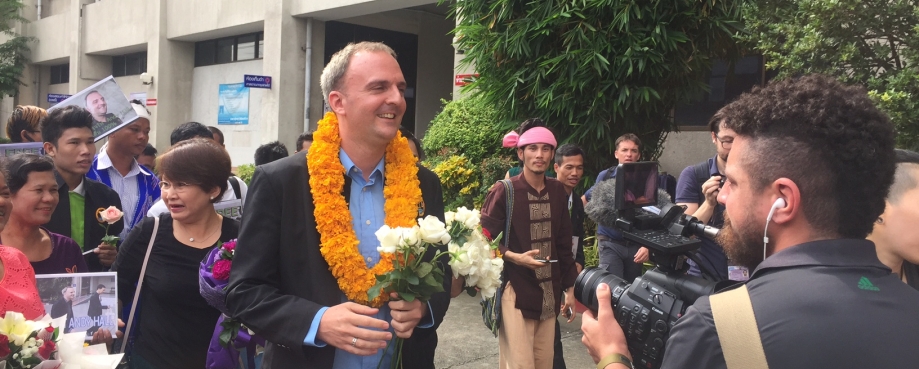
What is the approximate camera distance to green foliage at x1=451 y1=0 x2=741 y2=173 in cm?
755

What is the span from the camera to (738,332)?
134 centimetres

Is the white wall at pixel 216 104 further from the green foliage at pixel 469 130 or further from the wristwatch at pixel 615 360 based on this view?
the wristwatch at pixel 615 360

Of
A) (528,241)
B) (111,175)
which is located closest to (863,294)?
(528,241)

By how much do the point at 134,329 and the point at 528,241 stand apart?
2.55 m

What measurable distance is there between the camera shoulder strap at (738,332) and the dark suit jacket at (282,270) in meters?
1.29

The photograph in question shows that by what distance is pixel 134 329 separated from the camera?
322 centimetres

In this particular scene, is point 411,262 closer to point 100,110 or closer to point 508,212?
point 508,212

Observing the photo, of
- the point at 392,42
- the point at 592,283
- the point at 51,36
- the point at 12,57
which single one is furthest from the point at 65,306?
the point at 12,57

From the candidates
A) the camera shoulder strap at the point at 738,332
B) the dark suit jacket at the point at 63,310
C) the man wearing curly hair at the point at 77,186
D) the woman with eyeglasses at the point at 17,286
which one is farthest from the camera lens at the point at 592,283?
the man wearing curly hair at the point at 77,186

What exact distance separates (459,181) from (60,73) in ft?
81.0

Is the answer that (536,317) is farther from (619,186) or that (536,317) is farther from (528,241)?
(619,186)

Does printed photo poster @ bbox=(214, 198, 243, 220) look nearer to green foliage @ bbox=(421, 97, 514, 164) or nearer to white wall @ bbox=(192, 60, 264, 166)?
green foliage @ bbox=(421, 97, 514, 164)

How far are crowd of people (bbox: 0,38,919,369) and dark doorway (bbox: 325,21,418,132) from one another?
44.8 feet

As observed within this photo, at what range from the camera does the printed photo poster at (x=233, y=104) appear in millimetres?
19078
